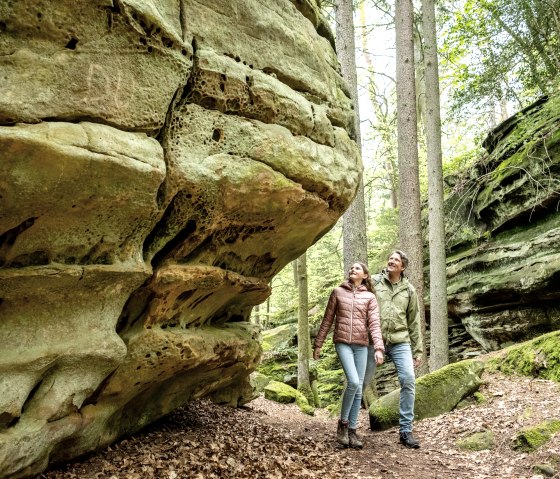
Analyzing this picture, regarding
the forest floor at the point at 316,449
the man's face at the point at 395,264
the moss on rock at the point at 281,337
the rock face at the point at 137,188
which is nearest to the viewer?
the rock face at the point at 137,188

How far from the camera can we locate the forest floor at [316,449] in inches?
→ 185

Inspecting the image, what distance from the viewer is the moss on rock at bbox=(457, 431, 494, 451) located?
6406 mm

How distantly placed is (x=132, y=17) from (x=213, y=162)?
1.37 metres

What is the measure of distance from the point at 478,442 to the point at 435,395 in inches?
67.1

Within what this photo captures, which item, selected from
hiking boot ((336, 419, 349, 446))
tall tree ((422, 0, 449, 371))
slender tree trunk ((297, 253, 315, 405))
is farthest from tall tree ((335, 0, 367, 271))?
hiking boot ((336, 419, 349, 446))

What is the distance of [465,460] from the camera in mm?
6086

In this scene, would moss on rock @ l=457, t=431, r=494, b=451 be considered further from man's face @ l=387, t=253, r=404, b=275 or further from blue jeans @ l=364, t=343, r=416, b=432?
man's face @ l=387, t=253, r=404, b=275

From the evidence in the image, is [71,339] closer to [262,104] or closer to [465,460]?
[262,104]

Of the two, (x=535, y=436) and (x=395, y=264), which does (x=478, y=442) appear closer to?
(x=535, y=436)

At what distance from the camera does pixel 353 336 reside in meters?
6.33

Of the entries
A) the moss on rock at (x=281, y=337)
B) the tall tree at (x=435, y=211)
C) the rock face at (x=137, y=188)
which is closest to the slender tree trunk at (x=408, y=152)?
the tall tree at (x=435, y=211)

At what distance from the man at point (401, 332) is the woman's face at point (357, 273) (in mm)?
452

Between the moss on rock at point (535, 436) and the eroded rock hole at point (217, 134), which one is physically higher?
the eroded rock hole at point (217, 134)

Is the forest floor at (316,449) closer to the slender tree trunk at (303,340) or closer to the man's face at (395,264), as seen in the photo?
the man's face at (395,264)
